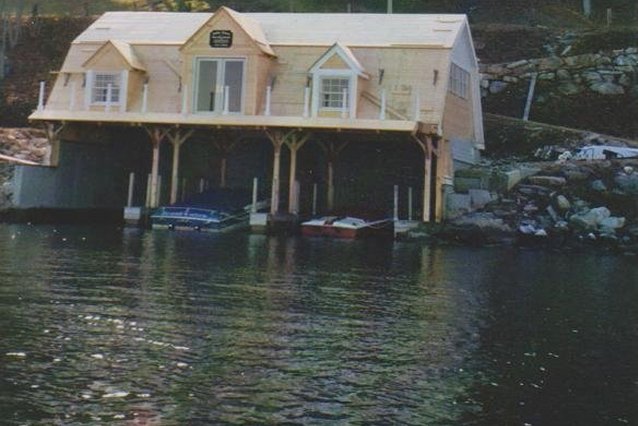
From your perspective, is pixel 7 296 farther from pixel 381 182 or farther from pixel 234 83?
pixel 381 182

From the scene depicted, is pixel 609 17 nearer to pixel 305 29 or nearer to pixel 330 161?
pixel 305 29

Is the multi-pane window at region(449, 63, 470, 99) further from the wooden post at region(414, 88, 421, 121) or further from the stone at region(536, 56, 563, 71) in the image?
the stone at region(536, 56, 563, 71)

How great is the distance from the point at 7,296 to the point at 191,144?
2491cm

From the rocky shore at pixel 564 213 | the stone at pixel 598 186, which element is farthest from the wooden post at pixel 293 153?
the stone at pixel 598 186

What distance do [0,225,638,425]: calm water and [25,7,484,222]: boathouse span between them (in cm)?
1182

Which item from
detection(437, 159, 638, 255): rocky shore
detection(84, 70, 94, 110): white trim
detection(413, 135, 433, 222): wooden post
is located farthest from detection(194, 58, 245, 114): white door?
detection(437, 159, 638, 255): rocky shore

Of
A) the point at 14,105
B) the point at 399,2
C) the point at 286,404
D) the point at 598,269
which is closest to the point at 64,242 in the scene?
the point at 598,269

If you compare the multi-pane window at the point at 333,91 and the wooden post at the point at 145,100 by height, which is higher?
the multi-pane window at the point at 333,91

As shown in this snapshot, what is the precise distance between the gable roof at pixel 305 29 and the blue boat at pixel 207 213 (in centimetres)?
596

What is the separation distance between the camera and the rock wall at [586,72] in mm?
44062

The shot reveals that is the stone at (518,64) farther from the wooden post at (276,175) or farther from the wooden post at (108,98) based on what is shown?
the wooden post at (108,98)

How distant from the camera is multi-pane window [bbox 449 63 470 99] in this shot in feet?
114

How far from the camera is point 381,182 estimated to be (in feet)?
119

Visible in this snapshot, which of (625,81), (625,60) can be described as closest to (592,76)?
(625,81)
